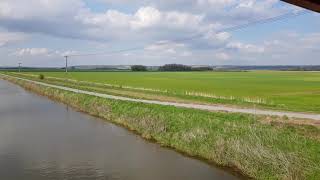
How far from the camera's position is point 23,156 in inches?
978

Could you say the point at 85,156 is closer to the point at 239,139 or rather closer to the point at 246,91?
the point at 239,139

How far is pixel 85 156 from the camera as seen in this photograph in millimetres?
24953

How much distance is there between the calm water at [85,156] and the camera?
68.9 ft

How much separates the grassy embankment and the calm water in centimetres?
88

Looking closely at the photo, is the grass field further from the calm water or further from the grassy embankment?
the calm water

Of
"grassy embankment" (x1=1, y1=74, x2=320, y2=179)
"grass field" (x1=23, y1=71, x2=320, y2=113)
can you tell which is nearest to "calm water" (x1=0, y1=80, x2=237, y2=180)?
"grassy embankment" (x1=1, y1=74, x2=320, y2=179)

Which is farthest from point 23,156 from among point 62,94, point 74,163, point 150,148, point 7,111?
point 62,94

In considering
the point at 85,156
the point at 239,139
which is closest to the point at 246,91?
the point at 85,156

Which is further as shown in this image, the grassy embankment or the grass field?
the grass field

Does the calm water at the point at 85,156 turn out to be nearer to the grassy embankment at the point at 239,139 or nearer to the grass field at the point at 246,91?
the grassy embankment at the point at 239,139

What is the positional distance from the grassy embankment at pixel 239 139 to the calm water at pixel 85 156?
884 mm

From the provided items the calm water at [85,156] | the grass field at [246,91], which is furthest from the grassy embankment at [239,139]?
the grass field at [246,91]

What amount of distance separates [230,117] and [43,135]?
13.7 m

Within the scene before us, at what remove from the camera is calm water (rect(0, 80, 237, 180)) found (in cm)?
2100
